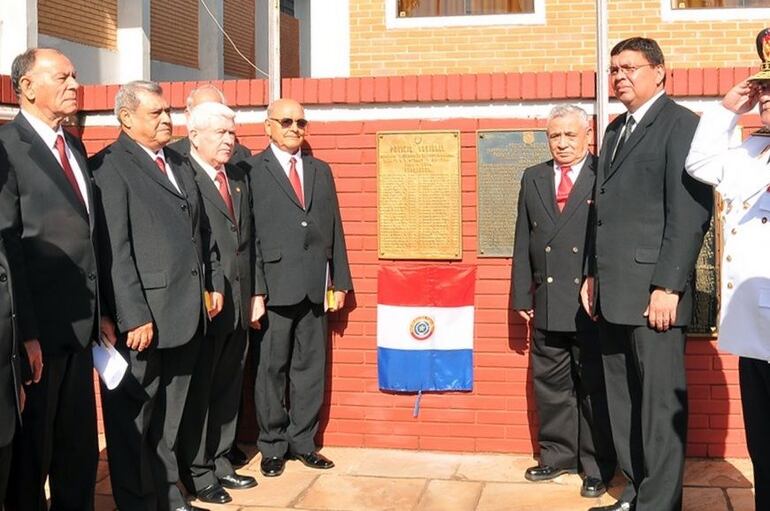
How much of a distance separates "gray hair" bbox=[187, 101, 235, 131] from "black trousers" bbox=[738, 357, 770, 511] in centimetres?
291

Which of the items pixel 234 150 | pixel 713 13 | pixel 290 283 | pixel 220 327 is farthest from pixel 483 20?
pixel 220 327

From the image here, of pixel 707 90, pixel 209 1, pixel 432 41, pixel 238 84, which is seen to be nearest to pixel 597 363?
pixel 707 90

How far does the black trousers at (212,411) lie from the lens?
5.27 meters

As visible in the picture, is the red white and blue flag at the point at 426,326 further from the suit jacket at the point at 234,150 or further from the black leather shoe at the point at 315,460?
the suit jacket at the point at 234,150

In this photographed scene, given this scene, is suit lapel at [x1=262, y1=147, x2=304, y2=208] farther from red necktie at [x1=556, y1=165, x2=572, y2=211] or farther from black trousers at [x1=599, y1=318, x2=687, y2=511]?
black trousers at [x1=599, y1=318, x2=687, y2=511]

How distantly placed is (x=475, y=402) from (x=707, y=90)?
A: 2.31 metres

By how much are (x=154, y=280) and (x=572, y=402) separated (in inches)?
97.2

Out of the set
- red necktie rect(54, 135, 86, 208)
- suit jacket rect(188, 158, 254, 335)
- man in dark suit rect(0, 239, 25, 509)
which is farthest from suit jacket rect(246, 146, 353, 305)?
man in dark suit rect(0, 239, 25, 509)

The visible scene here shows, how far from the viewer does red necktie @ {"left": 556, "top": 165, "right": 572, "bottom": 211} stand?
218 inches

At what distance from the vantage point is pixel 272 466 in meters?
5.71

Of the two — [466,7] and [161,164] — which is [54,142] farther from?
[466,7]

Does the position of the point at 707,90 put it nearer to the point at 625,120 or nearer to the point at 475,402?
the point at 625,120

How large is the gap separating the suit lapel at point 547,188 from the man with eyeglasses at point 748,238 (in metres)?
1.29

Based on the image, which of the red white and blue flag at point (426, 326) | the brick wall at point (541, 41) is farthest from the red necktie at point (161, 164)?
the brick wall at point (541, 41)
